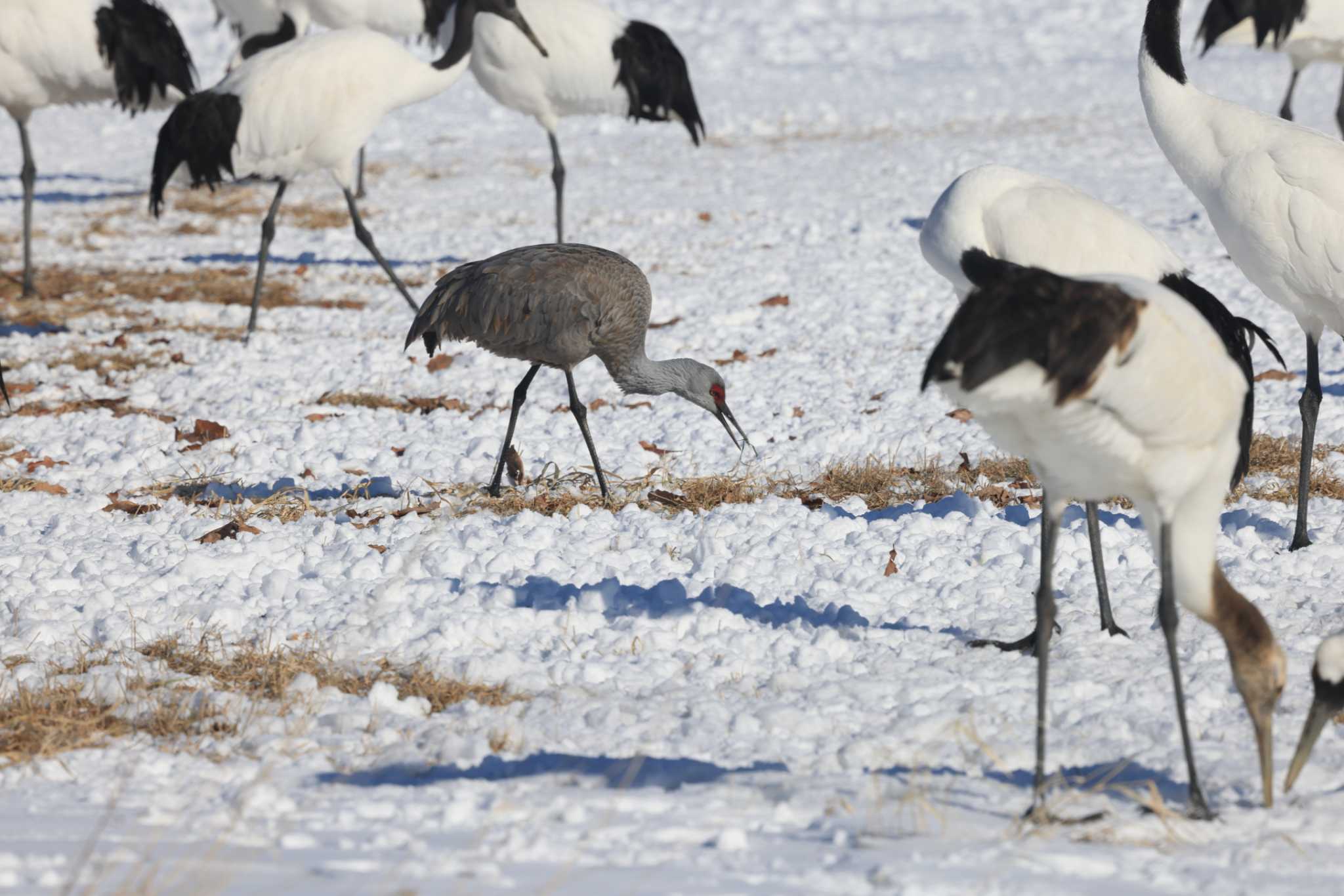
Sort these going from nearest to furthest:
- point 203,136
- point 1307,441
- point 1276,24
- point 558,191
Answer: point 1307,441 → point 203,136 → point 1276,24 → point 558,191

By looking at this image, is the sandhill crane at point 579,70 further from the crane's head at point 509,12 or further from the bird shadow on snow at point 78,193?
the bird shadow on snow at point 78,193

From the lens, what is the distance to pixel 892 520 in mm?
5633

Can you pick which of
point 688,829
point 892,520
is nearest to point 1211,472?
point 688,829

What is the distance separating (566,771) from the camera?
360cm

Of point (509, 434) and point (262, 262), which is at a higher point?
point (262, 262)

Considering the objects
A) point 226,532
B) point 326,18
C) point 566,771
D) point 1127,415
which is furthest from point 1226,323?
point 326,18

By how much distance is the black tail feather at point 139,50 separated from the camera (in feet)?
36.1

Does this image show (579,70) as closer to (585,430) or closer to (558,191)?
(558,191)

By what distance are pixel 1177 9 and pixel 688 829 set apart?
4.14 metres

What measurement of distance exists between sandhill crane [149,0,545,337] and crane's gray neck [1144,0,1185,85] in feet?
17.1

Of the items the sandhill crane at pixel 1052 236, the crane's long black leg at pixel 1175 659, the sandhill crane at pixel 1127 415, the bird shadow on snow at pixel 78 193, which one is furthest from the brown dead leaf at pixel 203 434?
the bird shadow on snow at pixel 78 193

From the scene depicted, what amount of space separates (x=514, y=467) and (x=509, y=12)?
553 cm

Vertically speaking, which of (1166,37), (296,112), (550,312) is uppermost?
(1166,37)

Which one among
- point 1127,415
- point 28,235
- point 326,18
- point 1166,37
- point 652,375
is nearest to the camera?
point 1127,415
